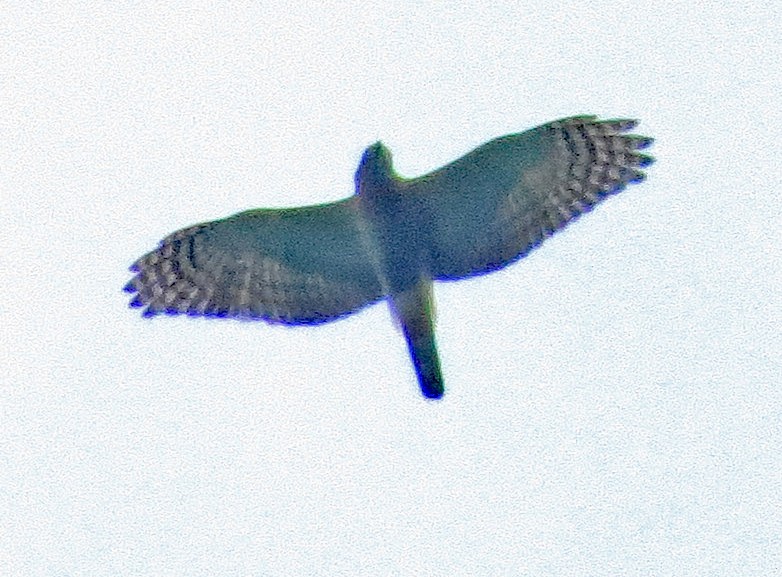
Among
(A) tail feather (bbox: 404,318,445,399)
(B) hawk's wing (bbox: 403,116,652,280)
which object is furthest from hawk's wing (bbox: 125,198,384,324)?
(B) hawk's wing (bbox: 403,116,652,280)

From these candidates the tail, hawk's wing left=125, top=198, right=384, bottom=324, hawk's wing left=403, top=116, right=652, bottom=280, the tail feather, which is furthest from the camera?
hawk's wing left=125, top=198, right=384, bottom=324

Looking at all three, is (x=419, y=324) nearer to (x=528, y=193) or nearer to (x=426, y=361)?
(x=426, y=361)

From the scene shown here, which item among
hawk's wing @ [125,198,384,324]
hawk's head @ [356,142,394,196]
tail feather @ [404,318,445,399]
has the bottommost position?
tail feather @ [404,318,445,399]

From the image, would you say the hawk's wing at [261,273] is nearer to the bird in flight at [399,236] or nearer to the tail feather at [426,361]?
the bird in flight at [399,236]

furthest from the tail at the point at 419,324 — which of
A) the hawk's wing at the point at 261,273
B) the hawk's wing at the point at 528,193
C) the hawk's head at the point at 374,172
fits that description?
the hawk's head at the point at 374,172

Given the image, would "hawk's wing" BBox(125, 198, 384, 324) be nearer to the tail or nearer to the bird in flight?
the bird in flight

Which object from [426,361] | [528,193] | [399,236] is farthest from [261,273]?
[528,193]

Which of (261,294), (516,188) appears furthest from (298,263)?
(516,188)
